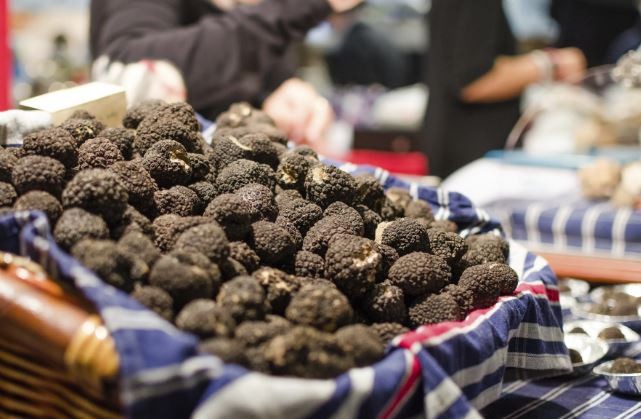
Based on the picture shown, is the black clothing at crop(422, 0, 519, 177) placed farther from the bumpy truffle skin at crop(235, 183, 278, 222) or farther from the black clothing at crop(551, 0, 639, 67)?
the bumpy truffle skin at crop(235, 183, 278, 222)

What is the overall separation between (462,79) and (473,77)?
1.6 inches

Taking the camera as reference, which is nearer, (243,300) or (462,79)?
(243,300)

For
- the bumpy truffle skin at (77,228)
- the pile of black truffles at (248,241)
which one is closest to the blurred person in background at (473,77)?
the pile of black truffles at (248,241)

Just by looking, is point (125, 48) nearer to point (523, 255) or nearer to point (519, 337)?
point (523, 255)

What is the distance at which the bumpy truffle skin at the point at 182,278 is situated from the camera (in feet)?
2.56

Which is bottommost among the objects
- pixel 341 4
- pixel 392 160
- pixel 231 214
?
pixel 392 160

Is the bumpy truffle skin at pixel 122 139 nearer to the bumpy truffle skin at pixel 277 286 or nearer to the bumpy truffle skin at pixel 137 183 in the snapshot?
the bumpy truffle skin at pixel 137 183

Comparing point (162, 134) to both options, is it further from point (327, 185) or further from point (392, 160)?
point (392, 160)

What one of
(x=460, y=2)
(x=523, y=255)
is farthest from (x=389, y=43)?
(x=523, y=255)

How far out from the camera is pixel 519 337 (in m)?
1.01

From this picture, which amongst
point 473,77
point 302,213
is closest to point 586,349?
point 302,213

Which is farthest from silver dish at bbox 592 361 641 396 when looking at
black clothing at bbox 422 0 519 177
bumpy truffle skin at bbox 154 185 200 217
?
black clothing at bbox 422 0 519 177

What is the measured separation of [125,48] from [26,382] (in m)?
1.20

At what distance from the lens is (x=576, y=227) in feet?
6.24
